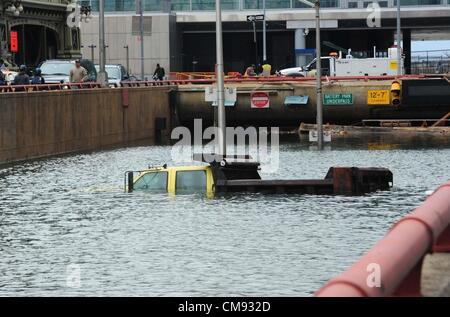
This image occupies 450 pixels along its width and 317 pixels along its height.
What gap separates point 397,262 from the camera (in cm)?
859

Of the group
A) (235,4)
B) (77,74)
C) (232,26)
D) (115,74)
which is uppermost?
(235,4)

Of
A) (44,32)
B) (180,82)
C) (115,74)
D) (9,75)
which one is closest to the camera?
(9,75)

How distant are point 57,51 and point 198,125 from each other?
13.0 metres

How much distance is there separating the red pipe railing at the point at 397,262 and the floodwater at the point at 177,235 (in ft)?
24.8

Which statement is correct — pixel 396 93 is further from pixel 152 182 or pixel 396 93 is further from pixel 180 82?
pixel 152 182

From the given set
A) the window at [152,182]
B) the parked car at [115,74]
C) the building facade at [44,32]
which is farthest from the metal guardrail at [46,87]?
the building facade at [44,32]

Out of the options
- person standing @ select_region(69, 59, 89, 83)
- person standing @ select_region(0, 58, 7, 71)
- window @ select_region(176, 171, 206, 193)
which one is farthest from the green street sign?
window @ select_region(176, 171, 206, 193)

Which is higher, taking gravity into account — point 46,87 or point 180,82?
point 46,87

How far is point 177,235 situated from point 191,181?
7829 millimetres

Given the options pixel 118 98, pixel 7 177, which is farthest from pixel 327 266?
pixel 118 98

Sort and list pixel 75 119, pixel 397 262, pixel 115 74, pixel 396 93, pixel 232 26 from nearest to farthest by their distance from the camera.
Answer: pixel 397 262
pixel 75 119
pixel 396 93
pixel 115 74
pixel 232 26

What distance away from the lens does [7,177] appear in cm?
3678

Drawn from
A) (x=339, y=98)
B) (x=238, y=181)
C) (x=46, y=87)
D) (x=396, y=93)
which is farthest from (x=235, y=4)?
(x=238, y=181)

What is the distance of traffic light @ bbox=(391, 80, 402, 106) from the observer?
60.9m
